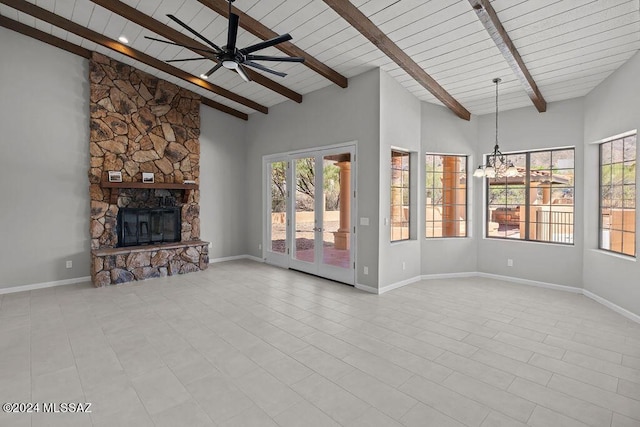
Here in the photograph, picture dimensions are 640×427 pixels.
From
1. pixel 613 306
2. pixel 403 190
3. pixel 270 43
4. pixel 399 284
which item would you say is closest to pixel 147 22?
pixel 270 43

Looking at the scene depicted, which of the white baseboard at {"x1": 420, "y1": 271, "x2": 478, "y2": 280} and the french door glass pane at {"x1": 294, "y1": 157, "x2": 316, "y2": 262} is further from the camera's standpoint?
the french door glass pane at {"x1": 294, "y1": 157, "x2": 316, "y2": 262}

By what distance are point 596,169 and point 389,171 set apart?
306 centimetres

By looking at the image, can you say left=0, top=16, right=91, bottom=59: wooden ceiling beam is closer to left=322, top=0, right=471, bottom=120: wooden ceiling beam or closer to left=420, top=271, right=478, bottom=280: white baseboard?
left=322, top=0, right=471, bottom=120: wooden ceiling beam

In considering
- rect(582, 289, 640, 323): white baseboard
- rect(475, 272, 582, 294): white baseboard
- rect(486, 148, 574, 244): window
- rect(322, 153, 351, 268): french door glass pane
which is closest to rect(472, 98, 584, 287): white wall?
rect(475, 272, 582, 294): white baseboard

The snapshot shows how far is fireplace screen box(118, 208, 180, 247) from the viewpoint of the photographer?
234 inches

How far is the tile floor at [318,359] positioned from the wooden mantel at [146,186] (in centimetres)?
173

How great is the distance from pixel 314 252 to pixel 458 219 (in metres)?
2.78

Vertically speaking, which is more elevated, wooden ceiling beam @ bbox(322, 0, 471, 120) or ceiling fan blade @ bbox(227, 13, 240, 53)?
wooden ceiling beam @ bbox(322, 0, 471, 120)

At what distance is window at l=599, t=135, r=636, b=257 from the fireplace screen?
7215 mm

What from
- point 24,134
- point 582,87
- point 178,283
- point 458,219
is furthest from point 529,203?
point 24,134

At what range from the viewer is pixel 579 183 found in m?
5.18

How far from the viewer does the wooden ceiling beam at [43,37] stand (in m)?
4.84

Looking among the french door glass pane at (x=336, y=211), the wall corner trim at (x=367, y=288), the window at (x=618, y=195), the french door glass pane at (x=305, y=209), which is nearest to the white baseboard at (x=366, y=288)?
the wall corner trim at (x=367, y=288)

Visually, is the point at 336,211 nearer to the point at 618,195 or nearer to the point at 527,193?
the point at 527,193
